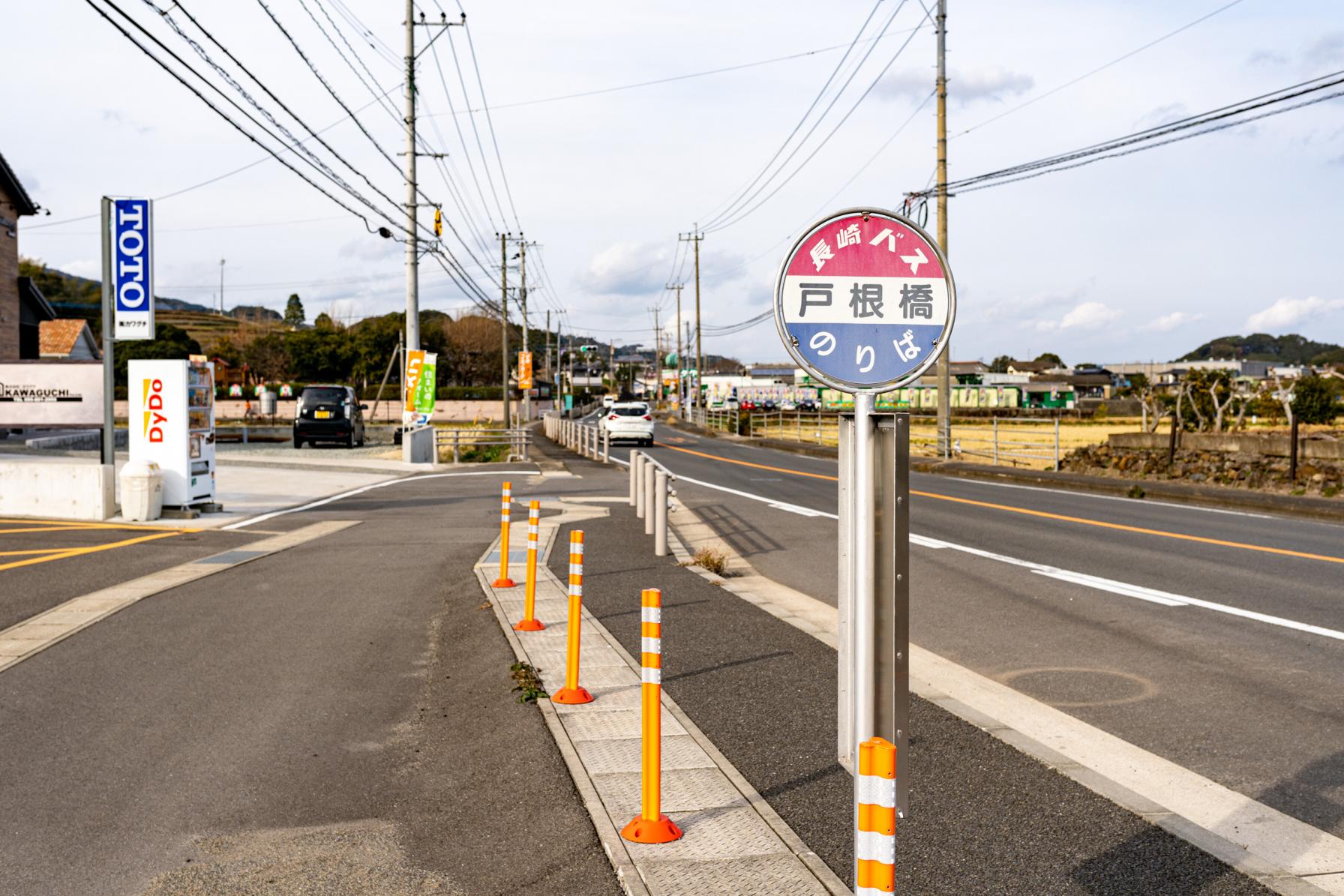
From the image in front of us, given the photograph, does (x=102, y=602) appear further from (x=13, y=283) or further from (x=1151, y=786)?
(x=13, y=283)

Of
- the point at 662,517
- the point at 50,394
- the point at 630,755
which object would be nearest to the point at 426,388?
the point at 50,394

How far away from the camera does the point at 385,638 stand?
30.6 feet

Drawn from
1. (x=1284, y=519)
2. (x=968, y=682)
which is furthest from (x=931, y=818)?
(x=1284, y=519)

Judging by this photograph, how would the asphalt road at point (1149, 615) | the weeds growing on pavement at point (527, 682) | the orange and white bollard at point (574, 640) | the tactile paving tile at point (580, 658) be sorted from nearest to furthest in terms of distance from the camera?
1. the asphalt road at point (1149, 615)
2. the orange and white bollard at point (574, 640)
3. the weeds growing on pavement at point (527, 682)
4. the tactile paving tile at point (580, 658)

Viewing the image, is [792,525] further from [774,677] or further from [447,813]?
[447,813]

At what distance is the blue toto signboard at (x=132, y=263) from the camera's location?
711 inches

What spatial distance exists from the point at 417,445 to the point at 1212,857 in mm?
30986

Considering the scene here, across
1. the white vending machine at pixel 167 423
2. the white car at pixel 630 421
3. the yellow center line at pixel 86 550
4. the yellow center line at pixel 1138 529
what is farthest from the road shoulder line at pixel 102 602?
the white car at pixel 630 421

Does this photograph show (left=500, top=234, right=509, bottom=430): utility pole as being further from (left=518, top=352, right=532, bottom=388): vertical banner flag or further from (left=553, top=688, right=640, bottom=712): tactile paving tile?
(left=553, top=688, right=640, bottom=712): tactile paving tile

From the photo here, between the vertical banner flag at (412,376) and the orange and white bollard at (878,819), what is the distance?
31.2 m

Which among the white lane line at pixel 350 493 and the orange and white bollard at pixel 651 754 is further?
the white lane line at pixel 350 493

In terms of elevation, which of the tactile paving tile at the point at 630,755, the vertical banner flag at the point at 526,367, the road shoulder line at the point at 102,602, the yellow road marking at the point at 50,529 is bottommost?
the road shoulder line at the point at 102,602

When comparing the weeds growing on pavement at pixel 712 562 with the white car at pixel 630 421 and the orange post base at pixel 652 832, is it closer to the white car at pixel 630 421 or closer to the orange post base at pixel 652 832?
the orange post base at pixel 652 832

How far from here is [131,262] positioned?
18109mm
